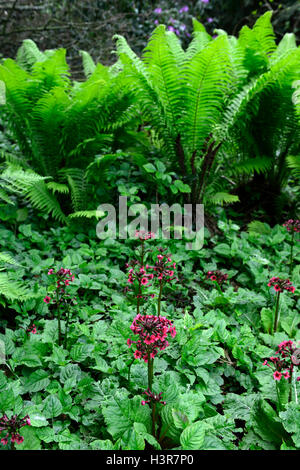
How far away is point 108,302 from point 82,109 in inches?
55.5

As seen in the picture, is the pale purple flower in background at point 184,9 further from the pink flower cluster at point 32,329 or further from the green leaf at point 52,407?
the green leaf at point 52,407

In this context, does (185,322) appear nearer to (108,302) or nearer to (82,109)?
(108,302)

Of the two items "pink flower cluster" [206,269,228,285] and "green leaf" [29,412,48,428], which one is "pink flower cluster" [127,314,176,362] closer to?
"green leaf" [29,412,48,428]

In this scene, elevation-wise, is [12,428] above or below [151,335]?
below

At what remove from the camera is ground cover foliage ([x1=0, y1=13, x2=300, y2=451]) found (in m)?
1.37

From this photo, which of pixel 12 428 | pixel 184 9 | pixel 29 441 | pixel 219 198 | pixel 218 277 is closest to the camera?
pixel 12 428

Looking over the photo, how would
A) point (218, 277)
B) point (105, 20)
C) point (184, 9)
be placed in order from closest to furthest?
point (218, 277)
point (105, 20)
point (184, 9)

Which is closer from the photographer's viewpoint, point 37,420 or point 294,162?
point 37,420

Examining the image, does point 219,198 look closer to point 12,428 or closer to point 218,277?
point 218,277

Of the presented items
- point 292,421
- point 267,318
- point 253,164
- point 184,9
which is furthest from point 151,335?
point 184,9

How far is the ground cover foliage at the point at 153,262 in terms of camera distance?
1371mm

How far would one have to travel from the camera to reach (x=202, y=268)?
8.44 ft

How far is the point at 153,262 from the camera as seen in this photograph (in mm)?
2504

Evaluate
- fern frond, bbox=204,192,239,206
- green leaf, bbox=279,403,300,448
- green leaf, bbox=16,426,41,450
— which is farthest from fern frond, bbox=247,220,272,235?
green leaf, bbox=16,426,41,450
